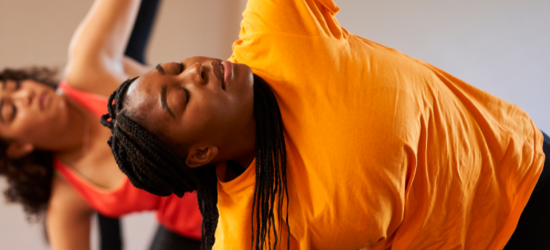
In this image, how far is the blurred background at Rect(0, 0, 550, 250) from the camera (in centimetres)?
115

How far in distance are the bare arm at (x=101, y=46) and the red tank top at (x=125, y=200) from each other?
44mm

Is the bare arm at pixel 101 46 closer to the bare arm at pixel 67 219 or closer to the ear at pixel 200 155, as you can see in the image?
the bare arm at pixel 67 219

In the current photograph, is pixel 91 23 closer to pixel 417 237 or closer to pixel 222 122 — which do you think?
pixel 222 122

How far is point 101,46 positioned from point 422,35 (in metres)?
1.15

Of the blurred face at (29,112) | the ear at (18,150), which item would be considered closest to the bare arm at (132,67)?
the blurred face at (29,112)

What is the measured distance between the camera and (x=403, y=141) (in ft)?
2.27

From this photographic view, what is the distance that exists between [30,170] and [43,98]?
195 millimetres

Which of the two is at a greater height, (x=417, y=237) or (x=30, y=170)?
(x=417, y=237)

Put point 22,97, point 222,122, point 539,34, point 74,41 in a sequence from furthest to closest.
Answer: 1. point 539,34
2. point 74,41
3. point 22,97
4. point 222,122

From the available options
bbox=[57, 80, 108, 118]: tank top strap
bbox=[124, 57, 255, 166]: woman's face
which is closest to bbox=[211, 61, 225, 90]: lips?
bbox=[124, 57, 255, 166]: woman's face

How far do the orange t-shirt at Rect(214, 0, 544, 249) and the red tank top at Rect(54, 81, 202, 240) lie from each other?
45 cm

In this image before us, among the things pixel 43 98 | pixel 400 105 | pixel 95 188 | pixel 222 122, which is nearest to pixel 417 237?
pixel 400 105

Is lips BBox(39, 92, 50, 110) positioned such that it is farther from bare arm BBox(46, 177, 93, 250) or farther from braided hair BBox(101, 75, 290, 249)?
braided hair BBox(101, 75, 290, 249)

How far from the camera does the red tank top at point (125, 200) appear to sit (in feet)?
3.74
